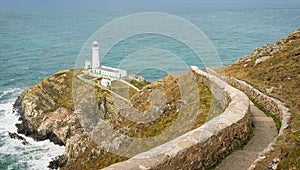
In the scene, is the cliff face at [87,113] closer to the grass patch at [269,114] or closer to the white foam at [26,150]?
the white foam at [26,150]

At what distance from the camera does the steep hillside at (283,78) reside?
9.47 m

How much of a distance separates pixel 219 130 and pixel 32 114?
5279cm

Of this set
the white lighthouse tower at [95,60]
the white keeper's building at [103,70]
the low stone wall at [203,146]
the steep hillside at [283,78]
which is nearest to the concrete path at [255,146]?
the low stone wall at [203,146]

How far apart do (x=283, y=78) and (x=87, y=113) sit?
146 ft

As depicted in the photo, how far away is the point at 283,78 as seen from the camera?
19938mm

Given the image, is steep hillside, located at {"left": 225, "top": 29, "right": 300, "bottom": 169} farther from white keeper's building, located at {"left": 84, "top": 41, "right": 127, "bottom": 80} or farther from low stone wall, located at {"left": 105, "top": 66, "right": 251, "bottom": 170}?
white keeper's building, located at {"left": 84, "top": 41, "right": 127, "bottom": 80}

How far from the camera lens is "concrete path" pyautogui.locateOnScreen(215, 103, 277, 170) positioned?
407 inches

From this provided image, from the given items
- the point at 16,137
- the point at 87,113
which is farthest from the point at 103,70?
the point at 16,137

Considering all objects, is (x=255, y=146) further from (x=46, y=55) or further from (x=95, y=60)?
(x=46, y=55)

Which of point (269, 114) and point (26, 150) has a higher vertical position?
point (269, 114)

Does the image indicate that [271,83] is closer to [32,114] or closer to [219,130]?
[219,130]

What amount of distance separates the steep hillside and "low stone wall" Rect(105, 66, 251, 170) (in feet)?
5.16

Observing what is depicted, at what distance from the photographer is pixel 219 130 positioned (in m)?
10.4

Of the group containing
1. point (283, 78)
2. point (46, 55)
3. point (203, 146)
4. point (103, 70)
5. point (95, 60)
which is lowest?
point (46, 55)
